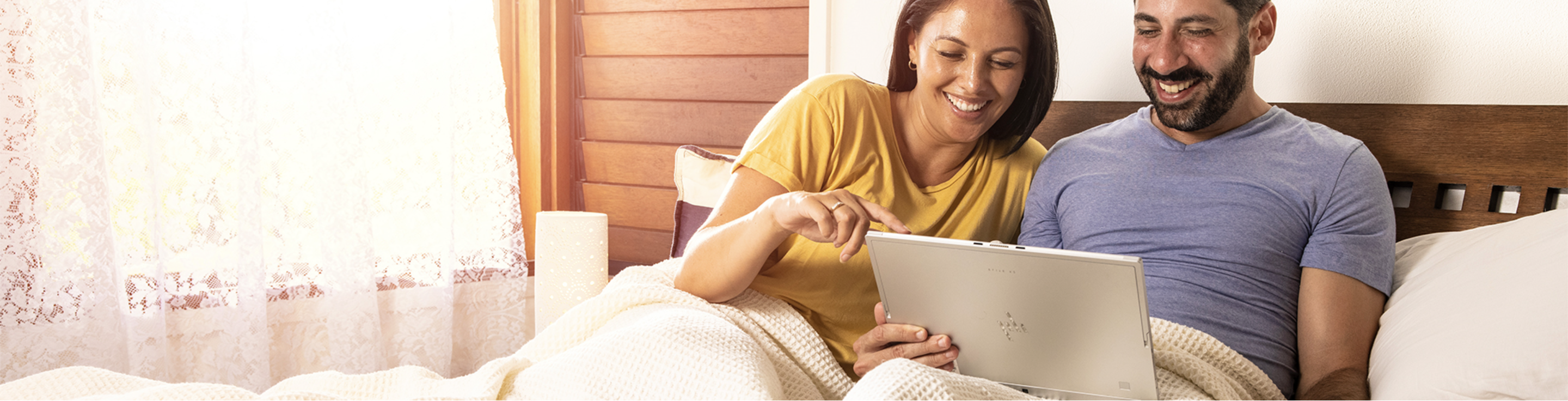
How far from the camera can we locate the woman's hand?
1092 millimetres

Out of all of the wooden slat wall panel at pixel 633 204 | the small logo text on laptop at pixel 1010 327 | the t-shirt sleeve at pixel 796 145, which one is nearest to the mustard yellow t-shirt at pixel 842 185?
the t-shirt sleeve at pixel 796 145

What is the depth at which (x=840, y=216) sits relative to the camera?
1094 mm

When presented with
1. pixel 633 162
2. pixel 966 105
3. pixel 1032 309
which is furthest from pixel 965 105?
pixel 633 162

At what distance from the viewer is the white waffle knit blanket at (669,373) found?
0.93 m

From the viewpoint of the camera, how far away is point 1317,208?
50.1 inches

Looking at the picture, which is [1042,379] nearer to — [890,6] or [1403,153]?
[1403,153]

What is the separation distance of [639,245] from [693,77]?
0.51 metres

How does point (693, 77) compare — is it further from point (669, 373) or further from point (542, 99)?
point (669, 373)

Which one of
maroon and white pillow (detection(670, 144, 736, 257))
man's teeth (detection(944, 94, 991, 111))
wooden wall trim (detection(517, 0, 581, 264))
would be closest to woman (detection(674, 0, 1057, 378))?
man's teeth (detection(944, 94, 991, 111))

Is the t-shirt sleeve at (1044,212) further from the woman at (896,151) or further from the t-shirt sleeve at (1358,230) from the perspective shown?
the t-shirt sleeve at (1358,230)

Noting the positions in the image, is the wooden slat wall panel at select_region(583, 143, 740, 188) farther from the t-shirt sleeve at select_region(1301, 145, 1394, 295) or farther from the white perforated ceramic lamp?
the t-shirt sleeve at select_region(1301, 145, 1394, 295)

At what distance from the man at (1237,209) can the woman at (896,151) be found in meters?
0.14

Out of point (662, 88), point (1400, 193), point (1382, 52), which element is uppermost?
point (1382, 52)

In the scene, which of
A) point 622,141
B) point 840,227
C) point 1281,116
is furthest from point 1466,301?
point 622,141
